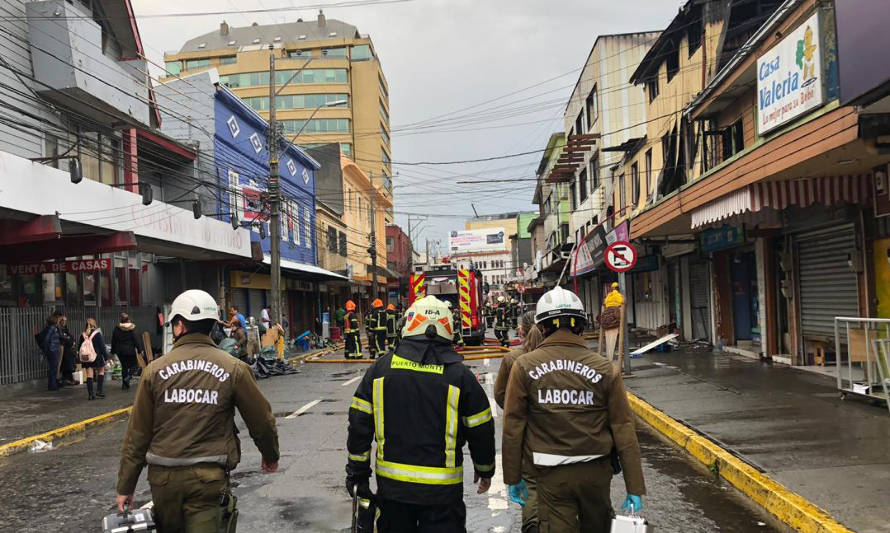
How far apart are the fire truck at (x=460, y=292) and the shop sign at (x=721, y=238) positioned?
8.42 meters

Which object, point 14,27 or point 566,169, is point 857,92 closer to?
point 14,27

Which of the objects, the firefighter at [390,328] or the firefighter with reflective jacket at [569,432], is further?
the firefighter at [390,328]

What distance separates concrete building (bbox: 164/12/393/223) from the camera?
239 feet

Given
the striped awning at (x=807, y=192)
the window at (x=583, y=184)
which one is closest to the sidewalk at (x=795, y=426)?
the striped awning at (x=807, y=192)

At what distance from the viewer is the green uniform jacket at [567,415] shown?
149 inches

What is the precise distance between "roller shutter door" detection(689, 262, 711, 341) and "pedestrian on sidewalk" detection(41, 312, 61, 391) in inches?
653

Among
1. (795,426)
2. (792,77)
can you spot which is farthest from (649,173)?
(795,426)

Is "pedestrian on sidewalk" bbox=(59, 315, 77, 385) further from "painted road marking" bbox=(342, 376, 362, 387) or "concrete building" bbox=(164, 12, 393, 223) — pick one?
"concrete building" bbox=(164, 12, 393, 223)

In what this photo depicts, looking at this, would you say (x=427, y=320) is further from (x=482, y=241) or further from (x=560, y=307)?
(x=482, y=241)

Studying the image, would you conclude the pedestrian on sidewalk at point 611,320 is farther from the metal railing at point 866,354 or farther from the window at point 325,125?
the window at point 325,125

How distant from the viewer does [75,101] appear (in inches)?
693

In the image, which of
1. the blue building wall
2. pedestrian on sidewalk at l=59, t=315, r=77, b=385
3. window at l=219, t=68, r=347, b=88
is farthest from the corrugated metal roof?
pedestrian on sidewalk at l=59, t=315, r=77, b=385

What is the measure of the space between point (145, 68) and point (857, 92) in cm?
1979

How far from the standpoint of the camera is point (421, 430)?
3615 mm
